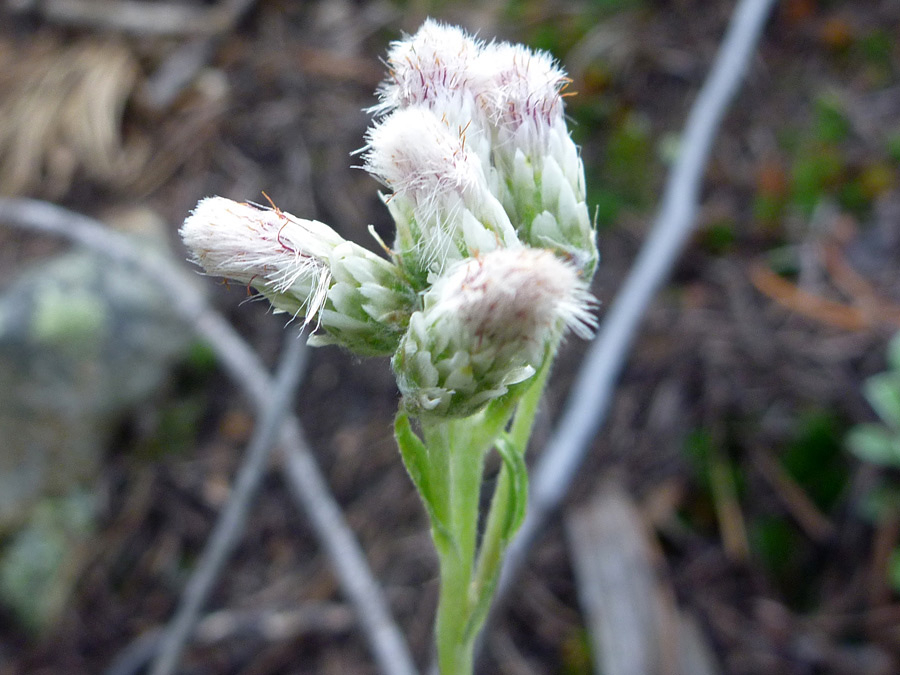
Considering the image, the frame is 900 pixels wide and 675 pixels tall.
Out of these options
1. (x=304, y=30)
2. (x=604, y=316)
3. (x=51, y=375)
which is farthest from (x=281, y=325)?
(x=304, y=30)

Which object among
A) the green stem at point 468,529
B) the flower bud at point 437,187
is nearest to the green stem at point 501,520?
the green stem at point 468,529

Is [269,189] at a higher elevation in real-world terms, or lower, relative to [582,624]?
higher

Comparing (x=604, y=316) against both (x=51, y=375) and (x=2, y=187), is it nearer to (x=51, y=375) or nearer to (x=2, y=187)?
(x=51, y=375)

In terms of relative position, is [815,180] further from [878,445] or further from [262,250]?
[262,250]

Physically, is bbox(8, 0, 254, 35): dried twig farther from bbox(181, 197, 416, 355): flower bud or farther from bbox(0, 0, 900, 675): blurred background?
bbox(181, 197, 416, 355): flower bud

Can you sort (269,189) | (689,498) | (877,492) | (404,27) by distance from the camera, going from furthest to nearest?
1. (404,27)
2. (269,189)
3. (689,498)
4. (877,492)

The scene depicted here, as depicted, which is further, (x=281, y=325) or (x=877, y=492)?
(x=281, y=325)

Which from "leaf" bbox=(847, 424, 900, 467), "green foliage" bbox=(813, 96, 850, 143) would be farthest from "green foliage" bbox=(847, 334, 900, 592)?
"green foliage" bbox=(813, 96, 850, 143)
